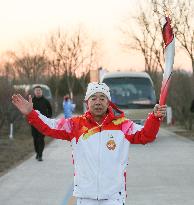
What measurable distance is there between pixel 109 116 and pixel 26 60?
246 ft

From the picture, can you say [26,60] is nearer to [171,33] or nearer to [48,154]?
[48,154]

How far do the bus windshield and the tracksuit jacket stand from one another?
655 inches

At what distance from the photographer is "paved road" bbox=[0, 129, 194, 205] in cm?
920

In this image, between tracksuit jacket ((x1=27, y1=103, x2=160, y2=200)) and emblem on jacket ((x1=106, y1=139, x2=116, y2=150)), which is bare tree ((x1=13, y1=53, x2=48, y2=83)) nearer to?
tracksuit jacket ((x1=27, y1=103, x2=160, y2=200))

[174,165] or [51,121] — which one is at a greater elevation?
[51,121]

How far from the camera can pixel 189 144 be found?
65.0 ft

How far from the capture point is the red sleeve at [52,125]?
5.12 metres

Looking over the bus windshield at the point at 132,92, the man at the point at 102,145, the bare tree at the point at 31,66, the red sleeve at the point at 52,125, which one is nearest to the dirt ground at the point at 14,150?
the bus windshield at the point at 132,92

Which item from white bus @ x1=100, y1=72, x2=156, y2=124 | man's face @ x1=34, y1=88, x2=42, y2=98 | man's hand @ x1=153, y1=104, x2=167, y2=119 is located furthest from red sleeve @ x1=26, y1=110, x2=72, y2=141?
white bus @ x1=100, y1=72, x2=156, y2=124

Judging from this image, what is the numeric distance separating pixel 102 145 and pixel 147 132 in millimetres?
401

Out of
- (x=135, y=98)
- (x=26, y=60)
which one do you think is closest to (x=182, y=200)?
(x=135, y=98)

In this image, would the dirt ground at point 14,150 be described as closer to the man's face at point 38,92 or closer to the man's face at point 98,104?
the man's face at point 38,92

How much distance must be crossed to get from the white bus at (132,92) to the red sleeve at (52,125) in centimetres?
1596

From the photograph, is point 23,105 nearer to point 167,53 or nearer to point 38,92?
point 167,53
